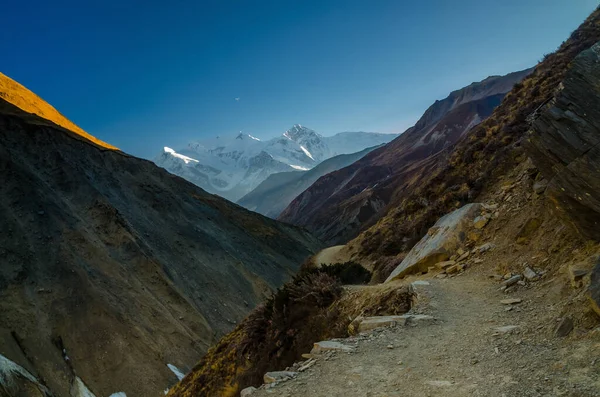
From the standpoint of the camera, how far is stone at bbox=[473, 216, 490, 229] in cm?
1067

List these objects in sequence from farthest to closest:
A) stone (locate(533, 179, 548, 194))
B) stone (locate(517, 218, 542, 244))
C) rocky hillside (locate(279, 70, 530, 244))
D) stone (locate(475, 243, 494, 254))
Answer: rocky hillside (locate(279, 70, 530, 244)), stone (locate(475, 243, 494, 254)), stone (locate(533, 179, 548, 194)), stone (locate(517, 218, 542, 244))

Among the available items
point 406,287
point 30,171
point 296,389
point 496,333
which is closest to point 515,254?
point 406,287

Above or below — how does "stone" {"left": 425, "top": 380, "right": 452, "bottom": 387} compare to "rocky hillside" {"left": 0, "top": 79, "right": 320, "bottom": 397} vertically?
below

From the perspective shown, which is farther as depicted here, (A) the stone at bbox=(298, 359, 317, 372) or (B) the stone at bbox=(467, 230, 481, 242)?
(B) the stone at bbox=(467, 230, 481, 242)

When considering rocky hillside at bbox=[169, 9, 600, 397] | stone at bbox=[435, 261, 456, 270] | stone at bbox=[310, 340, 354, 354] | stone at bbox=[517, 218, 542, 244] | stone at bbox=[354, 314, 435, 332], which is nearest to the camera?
rocky hillside at bbox=[169, 9, 600, 397]

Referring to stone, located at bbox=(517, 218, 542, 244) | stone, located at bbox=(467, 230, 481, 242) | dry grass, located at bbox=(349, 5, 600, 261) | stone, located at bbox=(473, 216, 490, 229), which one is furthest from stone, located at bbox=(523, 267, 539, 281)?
dry grass, located at bbox=(349, 5, 600, 261)

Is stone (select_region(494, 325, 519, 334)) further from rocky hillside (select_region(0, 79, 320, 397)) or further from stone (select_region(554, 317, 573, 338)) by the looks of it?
rocky hillside (select_region(0, 79, 320, 397))

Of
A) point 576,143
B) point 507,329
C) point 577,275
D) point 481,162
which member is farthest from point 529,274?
point 481,162

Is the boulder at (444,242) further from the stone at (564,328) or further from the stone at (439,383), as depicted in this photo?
the stone at (439,383)

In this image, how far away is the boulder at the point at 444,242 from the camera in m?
11.0

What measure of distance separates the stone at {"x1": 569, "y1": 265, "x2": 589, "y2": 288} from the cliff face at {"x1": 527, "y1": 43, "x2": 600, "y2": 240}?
3.71 feet

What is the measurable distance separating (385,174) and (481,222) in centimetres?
11742

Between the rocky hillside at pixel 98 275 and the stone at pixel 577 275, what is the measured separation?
937 inches

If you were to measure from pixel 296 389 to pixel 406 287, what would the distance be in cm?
457
